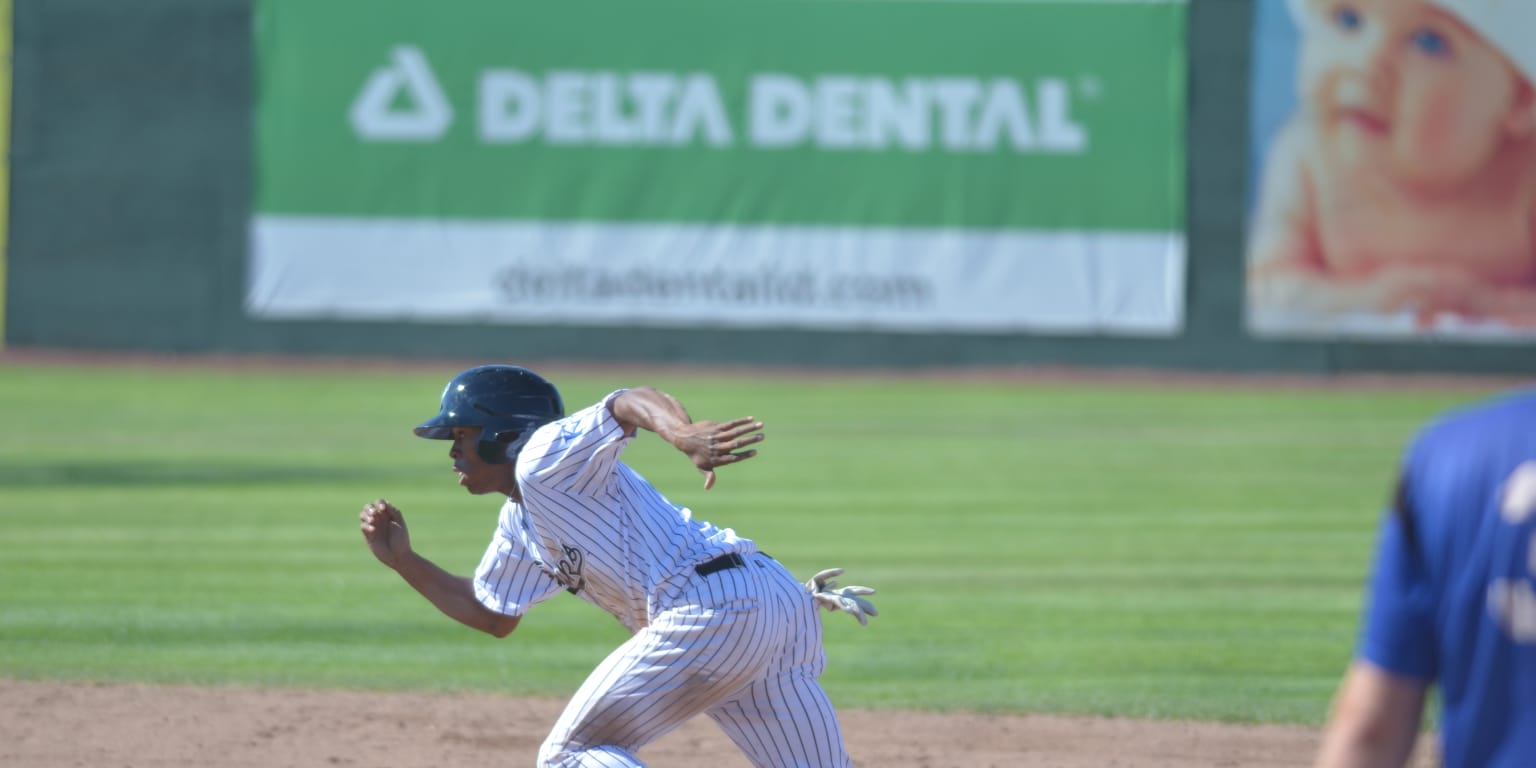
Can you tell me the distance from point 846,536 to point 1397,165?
40.9ft

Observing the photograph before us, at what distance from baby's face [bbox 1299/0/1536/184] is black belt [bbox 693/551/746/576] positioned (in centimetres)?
1917

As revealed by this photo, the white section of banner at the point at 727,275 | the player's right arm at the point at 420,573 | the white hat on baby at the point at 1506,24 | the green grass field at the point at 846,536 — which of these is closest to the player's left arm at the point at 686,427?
the player's right arm at the point at 420,573

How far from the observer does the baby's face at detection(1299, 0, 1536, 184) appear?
2238 cm

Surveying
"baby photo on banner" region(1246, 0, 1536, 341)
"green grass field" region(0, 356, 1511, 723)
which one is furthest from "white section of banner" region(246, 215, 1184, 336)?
"green grass field" region(0, 356, 1511, 723)

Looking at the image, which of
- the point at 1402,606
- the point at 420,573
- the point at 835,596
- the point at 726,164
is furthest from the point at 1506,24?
the point at 1402,606

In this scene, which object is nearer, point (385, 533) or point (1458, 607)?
point (1458, 607)

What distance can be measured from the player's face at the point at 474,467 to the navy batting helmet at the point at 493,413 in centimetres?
2

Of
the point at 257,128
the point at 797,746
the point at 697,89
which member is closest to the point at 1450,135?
the point at 697,89

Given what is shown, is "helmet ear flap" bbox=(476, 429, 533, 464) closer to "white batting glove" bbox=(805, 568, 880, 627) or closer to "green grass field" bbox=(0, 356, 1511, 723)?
"white batting glove" bbox=(805, 568, 880, 627)

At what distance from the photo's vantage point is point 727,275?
927 inches

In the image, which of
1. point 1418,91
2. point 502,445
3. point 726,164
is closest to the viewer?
point 502,445

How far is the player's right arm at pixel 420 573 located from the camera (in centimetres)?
496

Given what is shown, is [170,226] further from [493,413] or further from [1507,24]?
[493,413]

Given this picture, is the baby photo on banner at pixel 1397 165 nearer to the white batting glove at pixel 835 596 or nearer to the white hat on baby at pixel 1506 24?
the white hat on baby at pixel 1506 24
